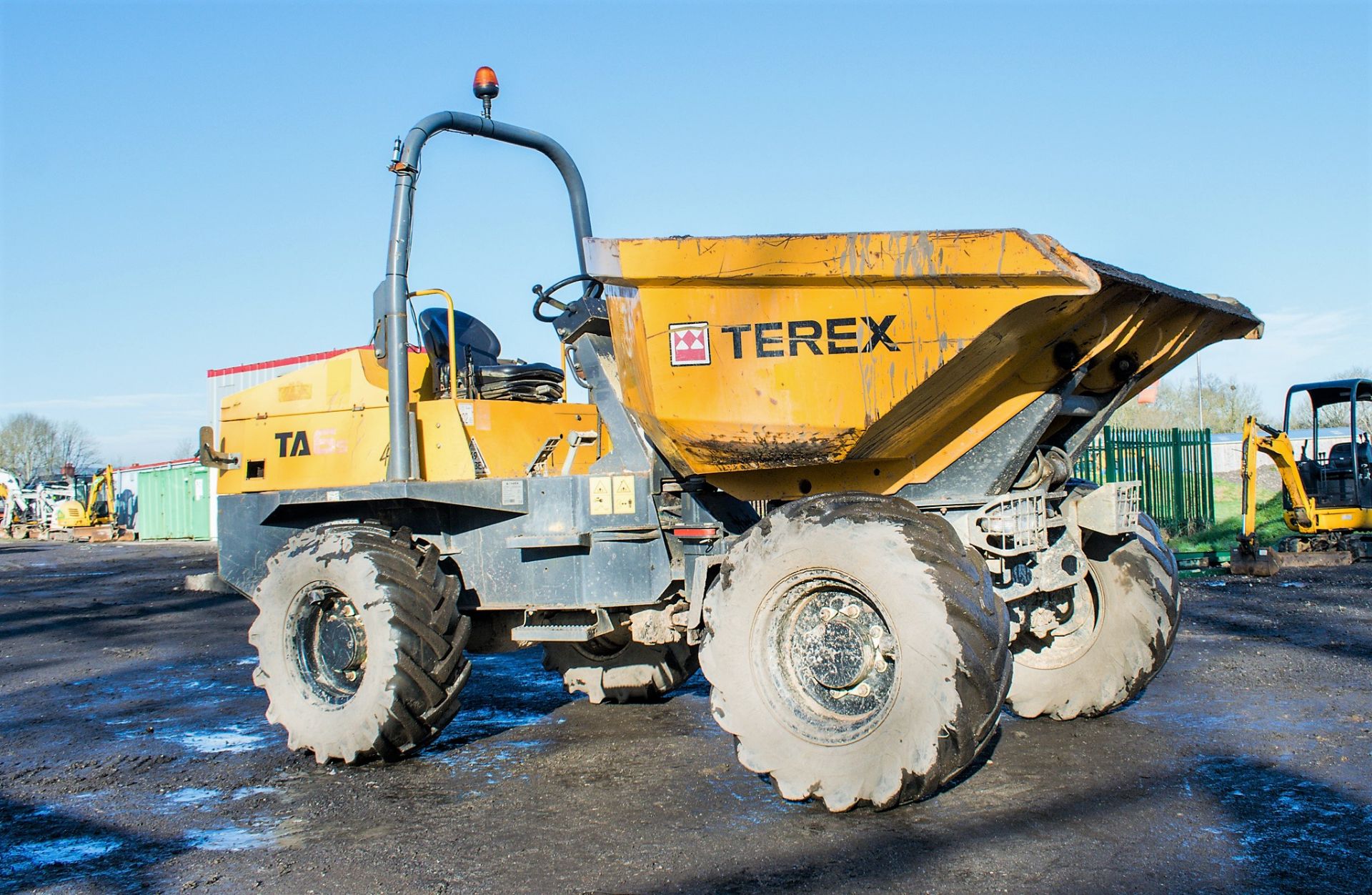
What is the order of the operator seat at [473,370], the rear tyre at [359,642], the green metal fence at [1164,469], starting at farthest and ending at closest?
the green metal fence at [1164,469]
the operator seat at [473,370]
the rear tyre at [359,642]

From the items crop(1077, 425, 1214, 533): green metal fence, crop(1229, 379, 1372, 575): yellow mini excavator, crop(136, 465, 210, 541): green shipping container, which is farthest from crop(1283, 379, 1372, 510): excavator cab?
crop(136, 465, 210, 541): green shipping container

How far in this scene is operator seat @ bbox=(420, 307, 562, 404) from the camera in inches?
255

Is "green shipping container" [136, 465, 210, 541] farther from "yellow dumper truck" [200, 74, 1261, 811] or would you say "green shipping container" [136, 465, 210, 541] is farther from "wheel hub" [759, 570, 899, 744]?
"wheel hub" [759, 570, 899, 744]

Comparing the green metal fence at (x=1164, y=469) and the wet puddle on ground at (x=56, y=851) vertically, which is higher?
the green metal fence at (x=1164, y=469)

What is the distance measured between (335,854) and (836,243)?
2974mm

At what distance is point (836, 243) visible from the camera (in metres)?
4.28

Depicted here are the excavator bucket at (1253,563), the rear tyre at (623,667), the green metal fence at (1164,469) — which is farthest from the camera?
the green metal fence at (1164,469)

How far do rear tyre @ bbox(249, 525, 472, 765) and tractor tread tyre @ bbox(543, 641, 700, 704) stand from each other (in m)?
1.26

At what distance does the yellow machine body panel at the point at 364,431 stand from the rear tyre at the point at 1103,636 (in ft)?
8.46

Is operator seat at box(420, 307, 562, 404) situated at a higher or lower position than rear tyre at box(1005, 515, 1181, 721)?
higher

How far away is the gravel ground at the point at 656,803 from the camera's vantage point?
3.75 m

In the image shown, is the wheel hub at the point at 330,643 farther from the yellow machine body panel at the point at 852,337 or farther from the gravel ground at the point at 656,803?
the yellow machine body panel at the point at 852,337

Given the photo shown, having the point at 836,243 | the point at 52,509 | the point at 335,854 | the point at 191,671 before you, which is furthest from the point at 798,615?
the point at 52,509

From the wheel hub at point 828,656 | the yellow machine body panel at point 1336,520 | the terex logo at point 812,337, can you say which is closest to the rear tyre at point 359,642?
the wheel hub at point 828,656
